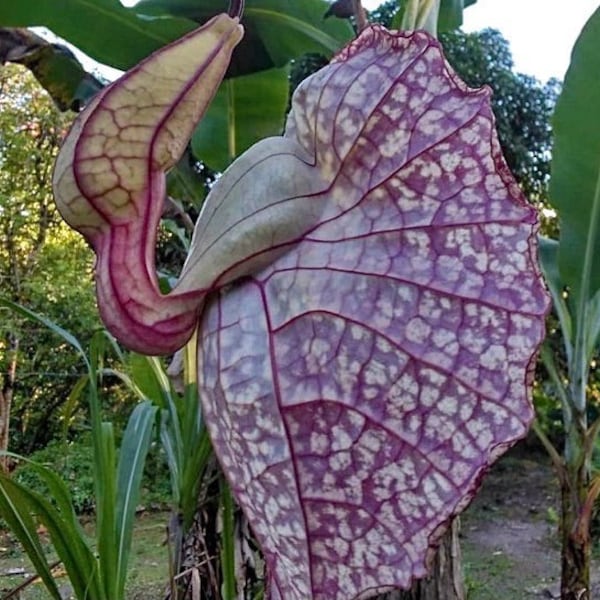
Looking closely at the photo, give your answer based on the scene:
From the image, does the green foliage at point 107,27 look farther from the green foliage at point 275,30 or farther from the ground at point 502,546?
the ground at point 502,546

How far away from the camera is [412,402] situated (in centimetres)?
23

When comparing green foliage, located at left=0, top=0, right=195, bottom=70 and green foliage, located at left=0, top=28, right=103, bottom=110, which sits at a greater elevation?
green foliage, located at left=0, top=28, right=103, bottom=110

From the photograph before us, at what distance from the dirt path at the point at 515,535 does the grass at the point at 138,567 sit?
1219mm

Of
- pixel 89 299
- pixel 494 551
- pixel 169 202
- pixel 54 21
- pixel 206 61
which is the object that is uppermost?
pixel 89 299

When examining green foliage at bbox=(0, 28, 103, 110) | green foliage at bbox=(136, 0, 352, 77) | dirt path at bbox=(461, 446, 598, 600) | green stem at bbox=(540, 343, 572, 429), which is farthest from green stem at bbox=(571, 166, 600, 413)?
dirt path at bbox=(461, 446, 598, 600)

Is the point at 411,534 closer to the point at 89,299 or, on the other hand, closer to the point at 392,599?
the point at 392,599

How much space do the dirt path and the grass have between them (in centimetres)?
122

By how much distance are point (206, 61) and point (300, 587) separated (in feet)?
0.62

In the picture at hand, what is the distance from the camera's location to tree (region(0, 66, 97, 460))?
4551 mm

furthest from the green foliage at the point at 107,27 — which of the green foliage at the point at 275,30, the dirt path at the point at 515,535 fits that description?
the dirt path at the point at 515,535

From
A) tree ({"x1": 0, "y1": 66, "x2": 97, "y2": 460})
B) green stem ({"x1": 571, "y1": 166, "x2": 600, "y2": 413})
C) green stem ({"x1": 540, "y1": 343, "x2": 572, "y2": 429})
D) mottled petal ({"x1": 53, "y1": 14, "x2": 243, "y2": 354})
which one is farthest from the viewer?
tree ({"x1": 0, "y1": 66, "x2": 97, "y2": 460})

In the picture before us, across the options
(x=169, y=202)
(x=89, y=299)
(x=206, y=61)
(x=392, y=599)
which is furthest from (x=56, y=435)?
(x=206, y=61)

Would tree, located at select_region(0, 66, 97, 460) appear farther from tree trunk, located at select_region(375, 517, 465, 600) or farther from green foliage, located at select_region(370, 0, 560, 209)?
tree trunk, located at select_region(375, 517, 465, 600)

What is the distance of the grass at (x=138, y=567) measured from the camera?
2832 millimetres
